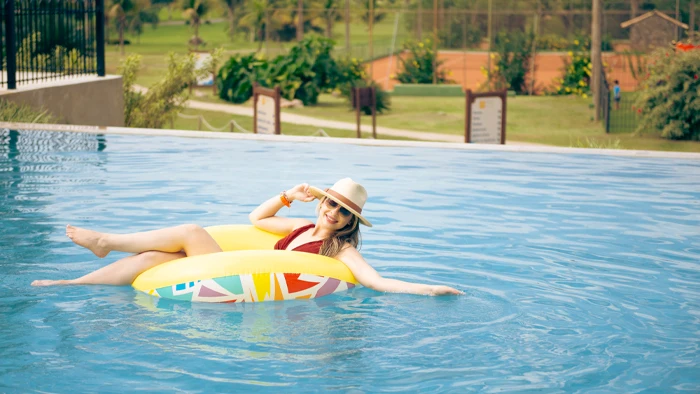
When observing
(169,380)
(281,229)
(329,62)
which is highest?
(329,62)

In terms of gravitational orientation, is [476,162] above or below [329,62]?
below

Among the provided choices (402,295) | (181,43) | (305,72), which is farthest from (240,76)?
(181,43)

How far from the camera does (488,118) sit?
1672 cm

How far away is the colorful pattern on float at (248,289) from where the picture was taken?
19.5 feet

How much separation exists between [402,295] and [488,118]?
1089 cm

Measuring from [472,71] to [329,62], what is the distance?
27.9 ft

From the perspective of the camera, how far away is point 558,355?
5184mm

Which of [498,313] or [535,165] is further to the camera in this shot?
[535,165]

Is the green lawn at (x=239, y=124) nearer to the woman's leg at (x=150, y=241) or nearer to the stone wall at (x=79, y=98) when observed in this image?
the stone wall at (x=79, y=98)

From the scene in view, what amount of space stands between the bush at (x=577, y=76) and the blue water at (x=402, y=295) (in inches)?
860

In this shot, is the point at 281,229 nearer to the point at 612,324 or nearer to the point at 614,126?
the point at 612,324

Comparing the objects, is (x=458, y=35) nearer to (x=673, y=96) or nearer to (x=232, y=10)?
(x=673, y=96)

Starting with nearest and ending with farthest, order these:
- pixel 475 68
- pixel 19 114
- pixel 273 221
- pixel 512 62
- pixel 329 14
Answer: pixel 273 221 < pixel 19 114 < pixel 512 62 < pixel 475 68 < pixel 329 14

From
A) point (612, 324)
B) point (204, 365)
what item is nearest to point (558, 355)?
point (612, 324)
